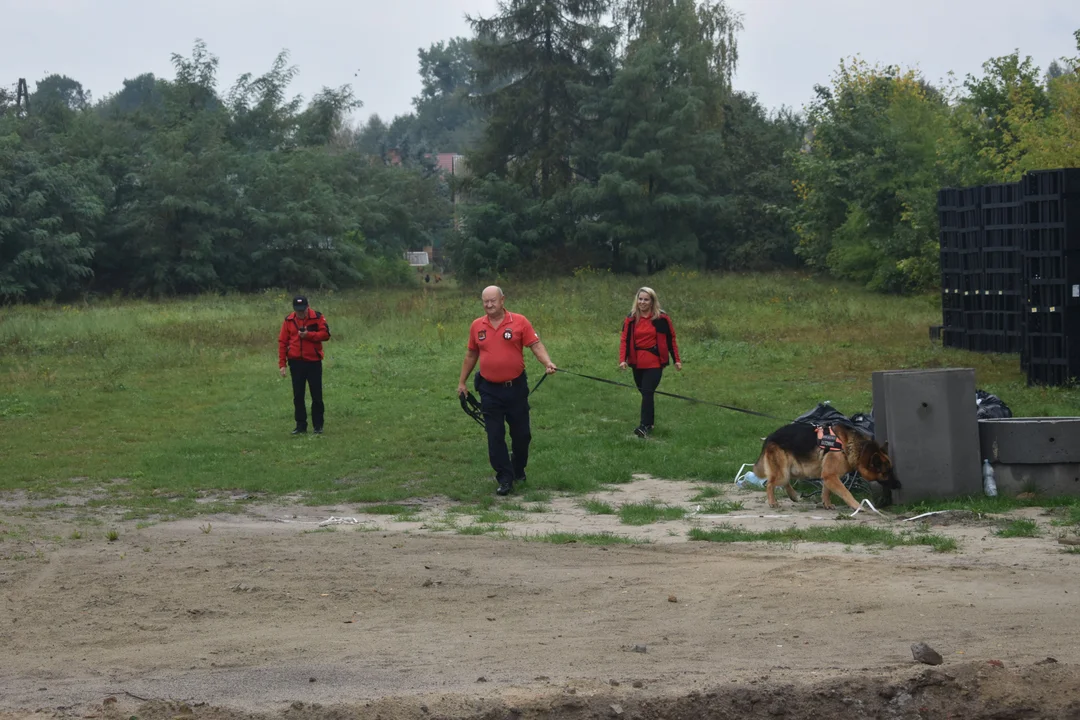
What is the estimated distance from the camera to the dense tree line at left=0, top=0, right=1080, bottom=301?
54.4m

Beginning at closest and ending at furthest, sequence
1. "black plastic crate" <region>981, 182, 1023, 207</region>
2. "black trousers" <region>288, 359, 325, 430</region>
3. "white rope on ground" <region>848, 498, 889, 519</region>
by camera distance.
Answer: "white rope on ground" <region>848, 498, 889, 519</region> → "black trousers" <region>288, 359, 325, 430</region> → "black plastic crate" <region>981, 182, 1023, 207</region>

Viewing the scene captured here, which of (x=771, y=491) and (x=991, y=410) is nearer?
(x=771, y=491)

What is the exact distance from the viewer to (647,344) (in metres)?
15.8

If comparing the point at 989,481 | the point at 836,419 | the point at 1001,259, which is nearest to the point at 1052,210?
the point at 1001,259

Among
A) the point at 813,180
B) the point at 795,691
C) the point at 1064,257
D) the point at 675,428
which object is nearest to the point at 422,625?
the point at 795,691

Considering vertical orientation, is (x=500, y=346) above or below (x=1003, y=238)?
below

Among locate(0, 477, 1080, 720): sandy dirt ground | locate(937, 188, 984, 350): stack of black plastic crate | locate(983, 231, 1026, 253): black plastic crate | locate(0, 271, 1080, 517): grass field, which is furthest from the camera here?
locate(937, 188, 984, 350): stack of black plastic crate

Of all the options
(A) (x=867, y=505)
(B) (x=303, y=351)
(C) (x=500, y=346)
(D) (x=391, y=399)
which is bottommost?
(A) (x=867, y=505)

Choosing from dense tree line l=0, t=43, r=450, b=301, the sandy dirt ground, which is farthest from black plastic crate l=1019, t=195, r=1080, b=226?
dense tree line l=0, t=43, r=450, b=301

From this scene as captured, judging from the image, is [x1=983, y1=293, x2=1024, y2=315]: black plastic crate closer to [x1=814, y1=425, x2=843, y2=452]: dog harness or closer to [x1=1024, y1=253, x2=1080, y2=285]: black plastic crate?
[x1=1024, y1=253, x2=1080, y2=285]: black plastic crate

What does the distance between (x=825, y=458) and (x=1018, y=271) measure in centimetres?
1473

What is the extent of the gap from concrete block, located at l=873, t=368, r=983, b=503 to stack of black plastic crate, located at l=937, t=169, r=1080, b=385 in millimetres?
8555

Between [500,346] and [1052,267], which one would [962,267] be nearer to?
[1052,267]

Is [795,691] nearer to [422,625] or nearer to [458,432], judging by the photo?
[422,625]
